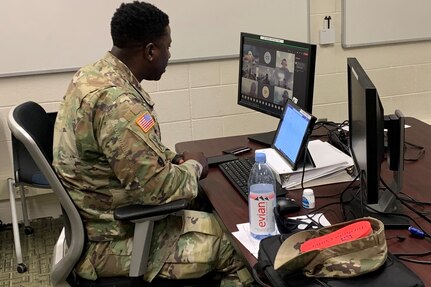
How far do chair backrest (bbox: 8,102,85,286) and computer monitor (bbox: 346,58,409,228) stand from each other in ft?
2.82

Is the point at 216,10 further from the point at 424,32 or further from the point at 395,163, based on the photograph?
the point at 395,163

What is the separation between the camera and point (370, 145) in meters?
1.34

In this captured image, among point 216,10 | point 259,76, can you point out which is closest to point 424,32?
point 216,10

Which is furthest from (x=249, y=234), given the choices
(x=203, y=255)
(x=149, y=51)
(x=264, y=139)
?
(x=264, y=139)

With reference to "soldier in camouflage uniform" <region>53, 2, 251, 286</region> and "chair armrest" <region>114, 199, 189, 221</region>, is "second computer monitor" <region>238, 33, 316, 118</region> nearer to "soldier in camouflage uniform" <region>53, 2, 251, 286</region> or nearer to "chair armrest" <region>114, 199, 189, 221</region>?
"soldier in camouflage uniform" <region>53, 2, 251, 286</region>

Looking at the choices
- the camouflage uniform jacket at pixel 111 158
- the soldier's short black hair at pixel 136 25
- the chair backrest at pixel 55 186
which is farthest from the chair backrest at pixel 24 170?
the soldier's short black hair at pixel 136 25

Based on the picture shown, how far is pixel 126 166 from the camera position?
1.58 meters

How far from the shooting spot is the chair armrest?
161cm

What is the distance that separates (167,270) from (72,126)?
552 millimetres

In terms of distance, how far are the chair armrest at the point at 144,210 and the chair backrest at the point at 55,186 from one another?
0.16 m

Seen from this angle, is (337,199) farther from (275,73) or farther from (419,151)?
(275,73)

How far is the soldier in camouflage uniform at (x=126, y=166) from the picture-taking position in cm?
160

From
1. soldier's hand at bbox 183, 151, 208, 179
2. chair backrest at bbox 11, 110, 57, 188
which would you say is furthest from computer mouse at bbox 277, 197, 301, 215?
chair backrest at bbox 11, 110, 57, 188

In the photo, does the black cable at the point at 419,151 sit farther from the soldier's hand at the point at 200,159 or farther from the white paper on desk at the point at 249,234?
the soldier's hand at the point at 200,159
